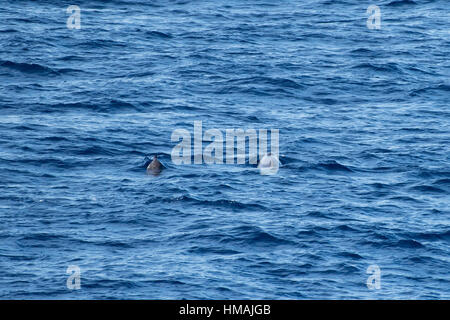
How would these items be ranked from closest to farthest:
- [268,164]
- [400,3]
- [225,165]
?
[225,165], [268,164], [400,3]

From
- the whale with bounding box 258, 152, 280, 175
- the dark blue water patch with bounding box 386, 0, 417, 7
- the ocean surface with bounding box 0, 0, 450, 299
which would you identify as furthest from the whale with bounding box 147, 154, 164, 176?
the dark blue water patch with bounding box 386, 0, 417, 7

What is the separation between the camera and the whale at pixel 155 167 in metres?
38.7

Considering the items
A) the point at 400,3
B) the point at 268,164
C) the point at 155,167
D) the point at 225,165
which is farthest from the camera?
the point at 400,3

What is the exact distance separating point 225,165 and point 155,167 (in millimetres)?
2939

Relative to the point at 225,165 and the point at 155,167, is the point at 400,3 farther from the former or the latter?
the point at 155,167

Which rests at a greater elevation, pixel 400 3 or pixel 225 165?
pixel 400 3

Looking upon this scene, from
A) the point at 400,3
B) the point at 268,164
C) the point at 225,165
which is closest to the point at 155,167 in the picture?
the point at 225,165

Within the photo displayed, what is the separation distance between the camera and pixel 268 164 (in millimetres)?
40094

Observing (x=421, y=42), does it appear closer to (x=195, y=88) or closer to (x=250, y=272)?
(x=195, y=88)

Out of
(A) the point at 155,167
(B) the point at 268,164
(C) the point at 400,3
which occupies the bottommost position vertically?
(B) the point at 268,164

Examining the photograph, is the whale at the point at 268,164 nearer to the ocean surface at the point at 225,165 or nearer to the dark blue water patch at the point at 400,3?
the ocean surface at the point at 225,165

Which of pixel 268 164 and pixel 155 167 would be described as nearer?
pixel 155 167

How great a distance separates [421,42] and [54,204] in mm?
Answer: 31584
